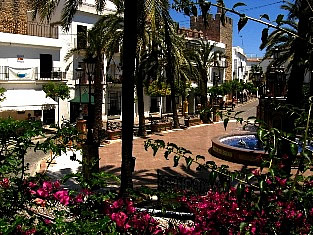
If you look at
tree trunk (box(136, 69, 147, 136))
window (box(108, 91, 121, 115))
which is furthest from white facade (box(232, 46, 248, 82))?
tree trunk (box(136, 69, 147, 136))

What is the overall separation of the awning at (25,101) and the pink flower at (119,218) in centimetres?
2055

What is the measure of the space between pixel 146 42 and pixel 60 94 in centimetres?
951

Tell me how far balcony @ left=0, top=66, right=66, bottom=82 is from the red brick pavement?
9.27 meters

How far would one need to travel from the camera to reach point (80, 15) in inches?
1160

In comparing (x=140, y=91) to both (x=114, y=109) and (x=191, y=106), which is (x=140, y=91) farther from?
(x=191, y=106)

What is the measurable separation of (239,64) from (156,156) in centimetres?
5546

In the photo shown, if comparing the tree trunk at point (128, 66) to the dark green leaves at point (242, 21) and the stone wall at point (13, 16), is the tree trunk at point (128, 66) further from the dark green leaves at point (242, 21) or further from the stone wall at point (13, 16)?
the stone wall at point (13, 16)

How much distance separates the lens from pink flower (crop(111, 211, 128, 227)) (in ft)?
10.3

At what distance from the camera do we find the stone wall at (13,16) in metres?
25.6

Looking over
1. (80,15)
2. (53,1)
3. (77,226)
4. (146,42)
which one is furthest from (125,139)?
(80,15)

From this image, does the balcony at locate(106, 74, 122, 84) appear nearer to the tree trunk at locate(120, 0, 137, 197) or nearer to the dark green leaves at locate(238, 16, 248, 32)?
the tree trunk at locate(120, 0, 137, 197)

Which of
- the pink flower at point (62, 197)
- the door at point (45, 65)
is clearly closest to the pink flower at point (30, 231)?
the pink flower at point (62, 197)

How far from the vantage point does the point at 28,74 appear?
25.1 metres

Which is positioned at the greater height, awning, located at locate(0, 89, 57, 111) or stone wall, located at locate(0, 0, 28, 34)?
stone wall, located at locate(0, 0, 28, 34)
